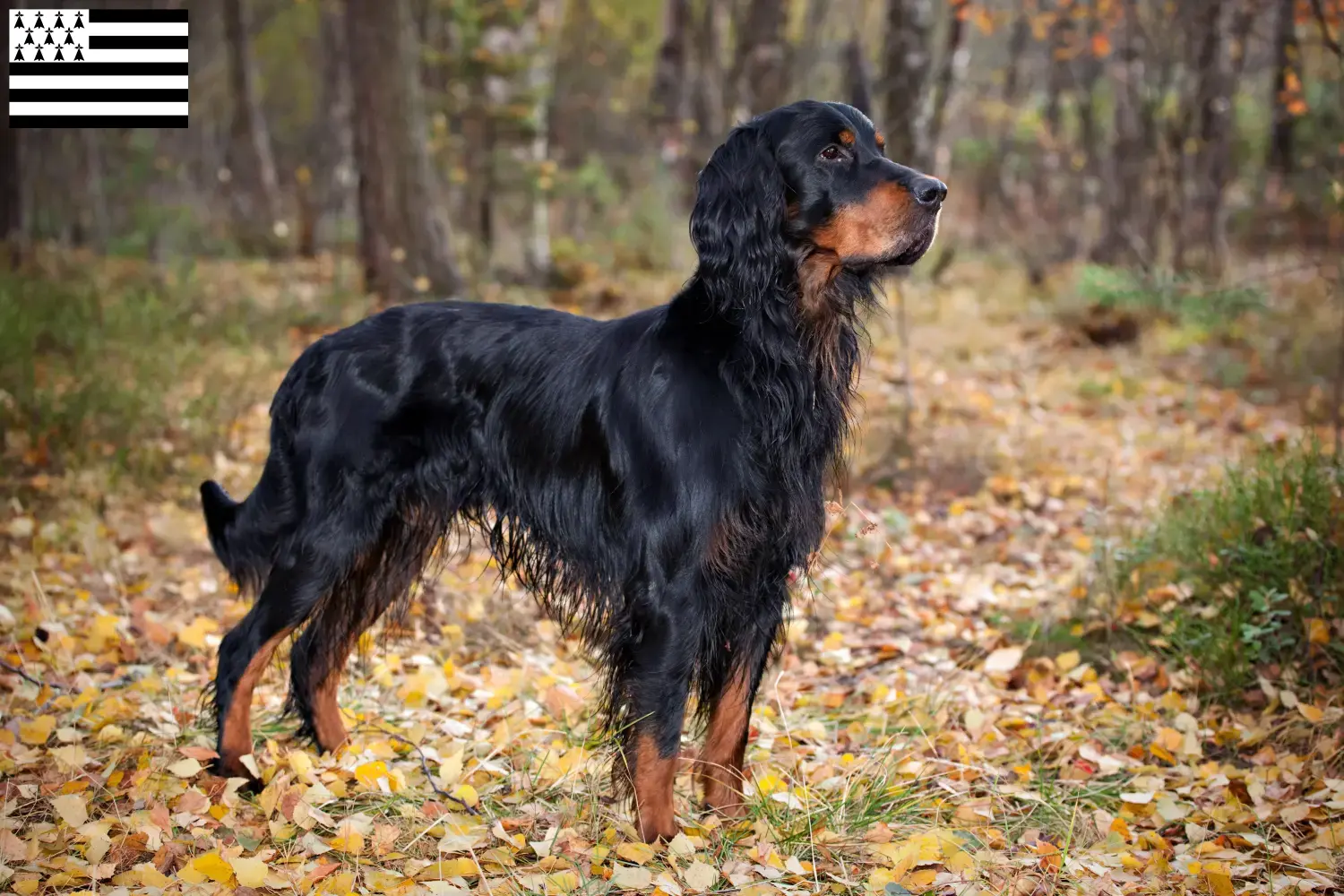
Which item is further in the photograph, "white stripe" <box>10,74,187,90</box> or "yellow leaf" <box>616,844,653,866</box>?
"white stripe" <box>10,74,187,90</box>

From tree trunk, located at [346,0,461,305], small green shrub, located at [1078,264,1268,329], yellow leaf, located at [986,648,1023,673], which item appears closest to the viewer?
yellow leaf, located at [986,648,1023,673]

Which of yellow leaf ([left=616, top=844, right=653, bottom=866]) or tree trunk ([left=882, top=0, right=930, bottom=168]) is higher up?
tree trunk ([left=882, top=0, right=930, bottom=168])

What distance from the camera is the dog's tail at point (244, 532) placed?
3.45 m

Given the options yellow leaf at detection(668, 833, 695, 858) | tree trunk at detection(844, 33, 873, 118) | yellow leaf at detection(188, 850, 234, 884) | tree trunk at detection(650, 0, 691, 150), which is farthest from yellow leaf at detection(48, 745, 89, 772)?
tree trunk at detection(650, 0, 691, 150)

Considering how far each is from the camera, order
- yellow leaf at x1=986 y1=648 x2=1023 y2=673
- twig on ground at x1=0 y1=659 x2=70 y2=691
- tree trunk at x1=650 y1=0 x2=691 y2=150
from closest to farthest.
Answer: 1. twig on ground at x1=0 y1=659 x2=70 y2=691
2. yellow leaf at x1=986 y1=648 x2=1023 y2=673
3. tree trunk at x1=650 y1=0 x2=691 y2=150

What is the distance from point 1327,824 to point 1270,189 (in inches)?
542

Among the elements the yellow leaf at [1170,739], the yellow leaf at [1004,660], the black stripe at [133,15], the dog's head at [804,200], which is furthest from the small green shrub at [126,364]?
the yellow leaf at [1170,739]

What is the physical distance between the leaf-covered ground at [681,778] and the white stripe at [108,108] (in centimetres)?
164

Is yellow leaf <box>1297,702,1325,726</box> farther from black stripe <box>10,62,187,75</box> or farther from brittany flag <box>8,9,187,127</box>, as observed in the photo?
black stripe <box>10,62,187,75</box>

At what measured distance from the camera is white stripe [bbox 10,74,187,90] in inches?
202

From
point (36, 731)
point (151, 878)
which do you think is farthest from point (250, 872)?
point (36, 731)

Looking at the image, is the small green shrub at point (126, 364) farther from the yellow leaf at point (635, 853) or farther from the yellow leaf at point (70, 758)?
the yellow leaf at point (635, 853)

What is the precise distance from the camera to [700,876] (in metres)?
2.80

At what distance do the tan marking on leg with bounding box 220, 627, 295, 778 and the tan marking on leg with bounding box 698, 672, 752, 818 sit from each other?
1.29m
